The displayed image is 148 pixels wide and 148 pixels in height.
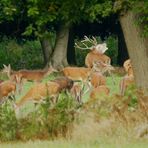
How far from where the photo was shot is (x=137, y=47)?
1519 centimetres

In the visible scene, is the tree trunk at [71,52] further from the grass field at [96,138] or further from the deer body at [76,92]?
the grass field at [96,138]

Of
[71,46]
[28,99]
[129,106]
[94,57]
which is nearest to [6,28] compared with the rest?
[71,46]

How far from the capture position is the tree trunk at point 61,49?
36.5 m

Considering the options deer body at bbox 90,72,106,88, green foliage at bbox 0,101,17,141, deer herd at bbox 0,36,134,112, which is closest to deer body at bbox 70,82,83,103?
deer herd at bbox 0,36,134,112

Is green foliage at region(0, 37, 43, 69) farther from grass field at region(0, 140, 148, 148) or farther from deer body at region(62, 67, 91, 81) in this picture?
grass field at region(0, 140, 148, 148)

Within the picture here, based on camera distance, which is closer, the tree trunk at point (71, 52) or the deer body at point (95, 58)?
the deer body at point (95, 58)

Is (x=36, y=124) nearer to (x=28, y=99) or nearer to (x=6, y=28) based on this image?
(x=28, y=99)

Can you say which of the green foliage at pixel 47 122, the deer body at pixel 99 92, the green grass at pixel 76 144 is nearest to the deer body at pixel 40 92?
the deer body at pixel 99 92

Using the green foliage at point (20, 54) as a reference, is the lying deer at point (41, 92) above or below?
above

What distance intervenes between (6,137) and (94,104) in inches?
63.5

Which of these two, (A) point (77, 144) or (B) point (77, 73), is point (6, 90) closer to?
(A) point (77, 144)

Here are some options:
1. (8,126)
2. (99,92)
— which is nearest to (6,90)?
(99,92)

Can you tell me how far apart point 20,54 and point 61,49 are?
53.7 feet

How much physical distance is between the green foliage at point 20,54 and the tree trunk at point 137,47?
1206 inches
